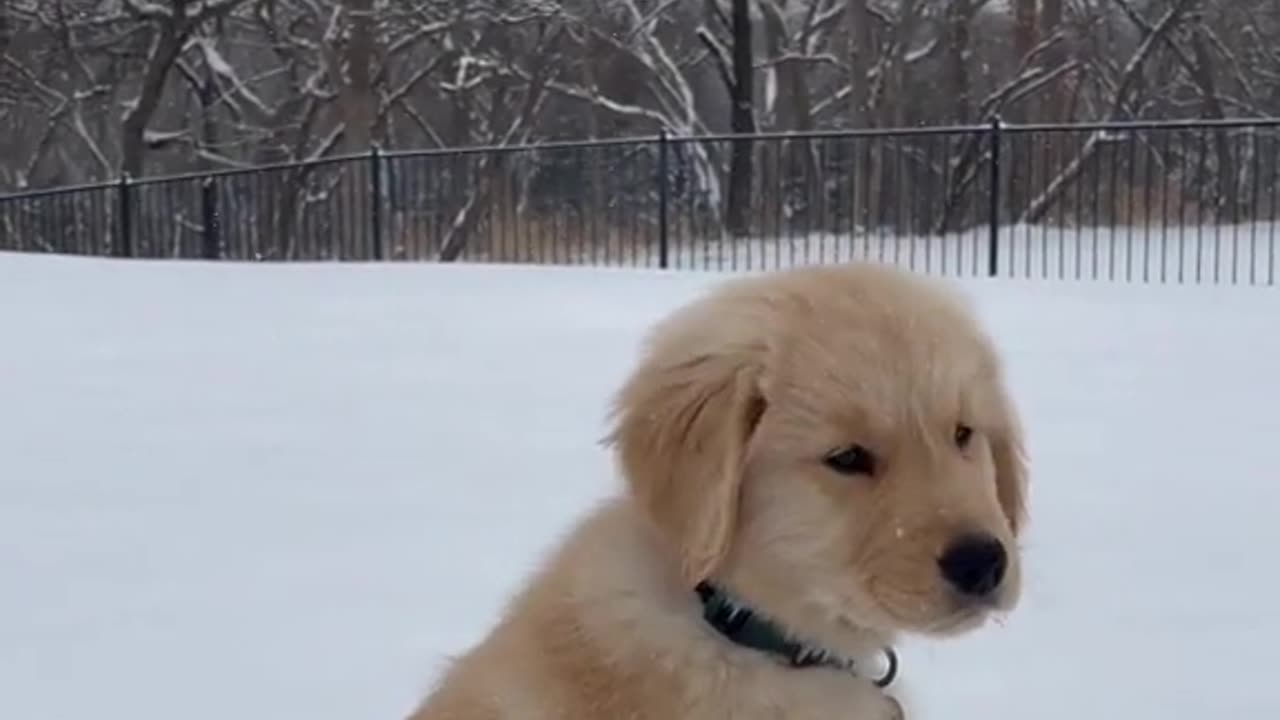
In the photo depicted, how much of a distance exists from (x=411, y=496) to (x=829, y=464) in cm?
411

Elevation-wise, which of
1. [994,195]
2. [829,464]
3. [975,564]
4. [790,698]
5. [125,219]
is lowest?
[125,219]

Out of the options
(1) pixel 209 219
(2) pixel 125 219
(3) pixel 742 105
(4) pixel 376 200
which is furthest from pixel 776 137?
(3) pixel 742 105

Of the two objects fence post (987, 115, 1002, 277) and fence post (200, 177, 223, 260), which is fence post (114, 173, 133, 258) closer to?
fence post (200, 177, 223, 260)

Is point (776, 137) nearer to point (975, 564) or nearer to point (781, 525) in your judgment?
point (781, 525)

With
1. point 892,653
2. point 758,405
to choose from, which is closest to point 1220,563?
point 892,653

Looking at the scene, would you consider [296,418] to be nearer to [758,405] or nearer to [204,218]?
[758,405]

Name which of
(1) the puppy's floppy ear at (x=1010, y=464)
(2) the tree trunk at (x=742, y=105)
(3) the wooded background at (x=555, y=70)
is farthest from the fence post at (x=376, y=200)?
(1) the puppy's floppy ear at (x=1010, y=464)

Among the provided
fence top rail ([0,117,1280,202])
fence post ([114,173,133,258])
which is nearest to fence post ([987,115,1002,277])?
fence top rail ([0,117,1280,202])

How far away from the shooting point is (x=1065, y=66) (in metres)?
23.9

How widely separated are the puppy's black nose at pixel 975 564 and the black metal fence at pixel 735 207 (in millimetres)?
14556

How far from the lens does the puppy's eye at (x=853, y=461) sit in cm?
245

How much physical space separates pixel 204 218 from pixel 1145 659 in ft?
47.3

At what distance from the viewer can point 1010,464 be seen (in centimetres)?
272

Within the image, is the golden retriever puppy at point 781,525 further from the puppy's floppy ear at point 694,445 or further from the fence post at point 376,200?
the fence post at point 376,200
